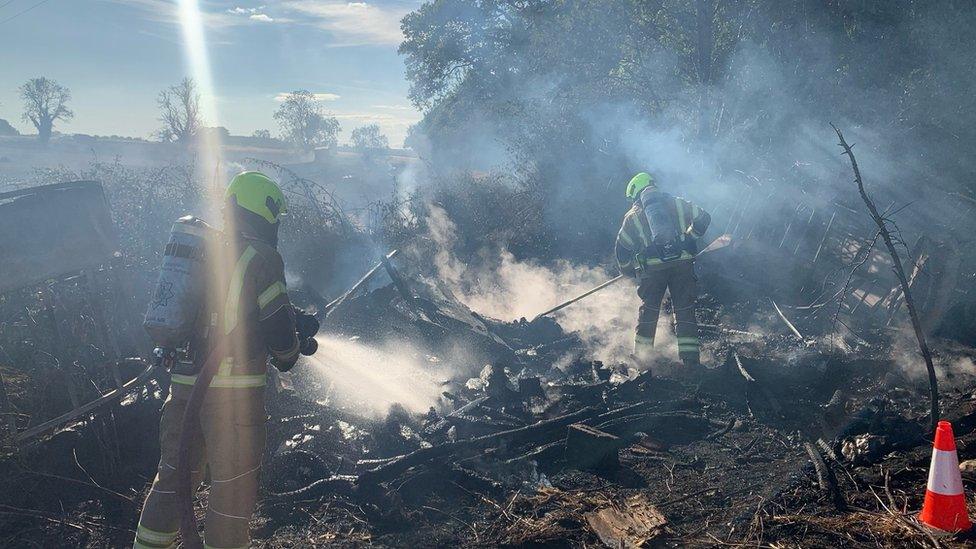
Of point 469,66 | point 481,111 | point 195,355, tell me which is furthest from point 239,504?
point 469,66

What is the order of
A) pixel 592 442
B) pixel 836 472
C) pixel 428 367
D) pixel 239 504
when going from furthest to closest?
pixel 428 367, pixel 592 442, pixel 836 472, pixel 239 504

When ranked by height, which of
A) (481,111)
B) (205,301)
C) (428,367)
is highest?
(481,111)

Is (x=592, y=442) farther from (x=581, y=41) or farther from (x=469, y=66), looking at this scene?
(x=469, y=66)

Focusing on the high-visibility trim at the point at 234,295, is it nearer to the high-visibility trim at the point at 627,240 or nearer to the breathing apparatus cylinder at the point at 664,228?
the breathing apparatus cylinder at the point at 664,228

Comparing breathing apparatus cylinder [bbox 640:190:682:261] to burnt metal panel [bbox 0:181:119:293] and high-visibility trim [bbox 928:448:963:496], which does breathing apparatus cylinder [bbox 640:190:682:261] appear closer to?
high-visibility trim [bbox 928:448:963:496]

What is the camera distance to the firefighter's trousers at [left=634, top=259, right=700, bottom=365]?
6.76 m

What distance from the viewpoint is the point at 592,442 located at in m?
4.88

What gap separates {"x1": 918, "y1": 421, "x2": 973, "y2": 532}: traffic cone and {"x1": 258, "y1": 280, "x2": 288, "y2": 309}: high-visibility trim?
12.2ft

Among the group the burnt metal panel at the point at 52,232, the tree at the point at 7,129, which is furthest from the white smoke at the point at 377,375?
the tree at the point at 7,129

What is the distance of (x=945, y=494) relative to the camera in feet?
10.4

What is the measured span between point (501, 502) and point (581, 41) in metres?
18.2

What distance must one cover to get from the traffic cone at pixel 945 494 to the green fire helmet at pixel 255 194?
3.93 m

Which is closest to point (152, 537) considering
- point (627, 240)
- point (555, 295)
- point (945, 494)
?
point (945, 494)

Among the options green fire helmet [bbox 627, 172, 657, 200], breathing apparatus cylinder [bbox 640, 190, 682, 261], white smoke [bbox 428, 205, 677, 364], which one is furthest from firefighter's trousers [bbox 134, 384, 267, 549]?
white smoke [bbox 428, 205, 677, 364]
